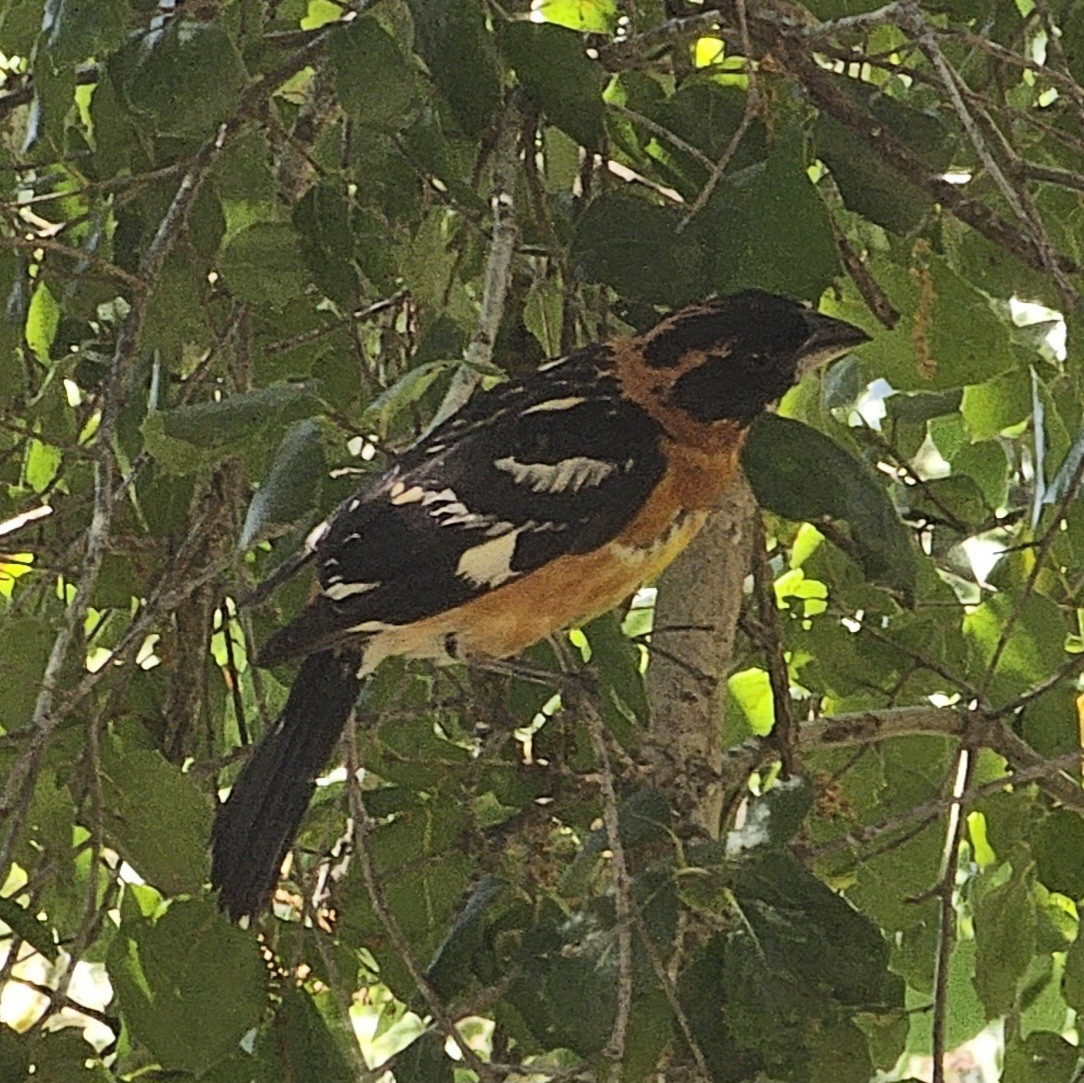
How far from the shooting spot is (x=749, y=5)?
2.74 ft

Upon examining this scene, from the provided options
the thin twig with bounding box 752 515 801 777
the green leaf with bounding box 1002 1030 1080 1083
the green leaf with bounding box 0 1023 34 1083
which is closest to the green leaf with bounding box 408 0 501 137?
the thin twig with bounding box 752 515 801 777

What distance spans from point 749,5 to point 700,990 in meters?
0.48

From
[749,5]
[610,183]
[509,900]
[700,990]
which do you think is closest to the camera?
[700,990]

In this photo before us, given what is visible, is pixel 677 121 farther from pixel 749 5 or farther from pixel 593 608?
pixel 593 608

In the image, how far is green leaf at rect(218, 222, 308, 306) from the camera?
0.86m

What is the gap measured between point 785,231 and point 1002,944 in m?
0.47

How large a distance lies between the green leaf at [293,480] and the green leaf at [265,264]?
0.15 meters

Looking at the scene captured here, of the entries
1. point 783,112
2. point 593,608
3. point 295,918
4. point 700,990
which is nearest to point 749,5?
point 783,112

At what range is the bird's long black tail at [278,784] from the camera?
2.70 ft

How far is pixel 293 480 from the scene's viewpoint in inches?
28.6

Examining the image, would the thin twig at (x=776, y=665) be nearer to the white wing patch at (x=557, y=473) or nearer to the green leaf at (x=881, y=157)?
the white wing patch at (x=557, y=473)

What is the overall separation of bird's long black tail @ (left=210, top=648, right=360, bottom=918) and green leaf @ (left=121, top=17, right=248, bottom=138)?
0.31m

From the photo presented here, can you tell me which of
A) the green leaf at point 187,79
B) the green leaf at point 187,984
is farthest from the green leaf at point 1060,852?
the green leaf at point 187,79

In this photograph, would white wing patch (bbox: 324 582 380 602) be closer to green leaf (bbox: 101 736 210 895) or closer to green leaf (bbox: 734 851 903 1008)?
green leaf (bbox: 101 736 210 895)
